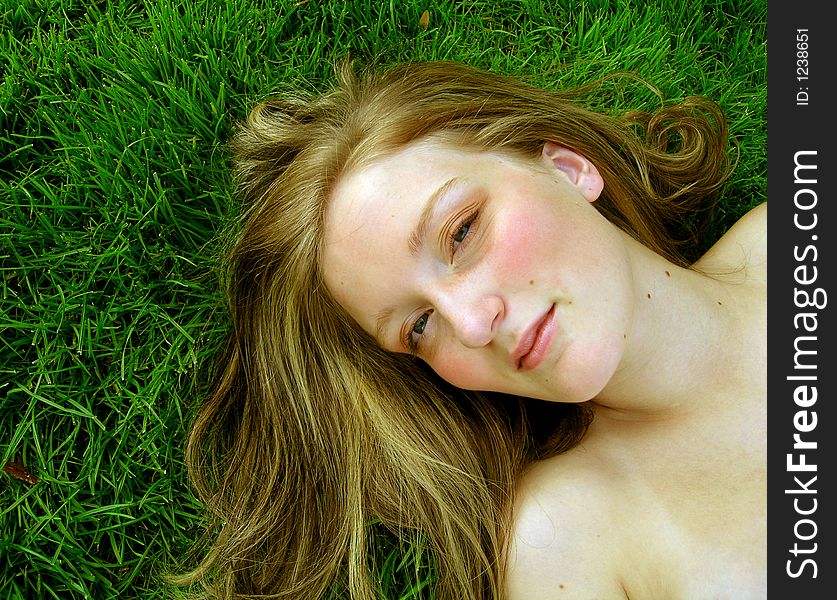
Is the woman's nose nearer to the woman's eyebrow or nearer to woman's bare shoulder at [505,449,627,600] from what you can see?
the woman's eyebrow

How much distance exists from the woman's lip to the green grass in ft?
3.52

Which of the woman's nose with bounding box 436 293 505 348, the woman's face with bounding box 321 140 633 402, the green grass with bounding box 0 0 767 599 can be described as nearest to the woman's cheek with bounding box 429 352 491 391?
the woman's face with bounding box 321 140 633 402

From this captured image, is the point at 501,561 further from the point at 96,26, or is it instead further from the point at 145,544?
the point at 96,26

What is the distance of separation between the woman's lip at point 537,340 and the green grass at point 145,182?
3.52 feet

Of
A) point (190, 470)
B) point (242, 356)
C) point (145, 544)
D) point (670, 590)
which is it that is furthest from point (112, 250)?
point (670, 590)

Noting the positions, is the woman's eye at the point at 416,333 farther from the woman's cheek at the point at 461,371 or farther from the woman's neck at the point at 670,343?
the woman's neck at the point at 670,343

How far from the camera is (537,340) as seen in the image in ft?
7.32

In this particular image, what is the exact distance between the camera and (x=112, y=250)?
3047 millimetres

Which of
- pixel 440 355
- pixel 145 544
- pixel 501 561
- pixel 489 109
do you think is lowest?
pixel 145 544

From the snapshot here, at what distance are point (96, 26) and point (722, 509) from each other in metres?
3.10

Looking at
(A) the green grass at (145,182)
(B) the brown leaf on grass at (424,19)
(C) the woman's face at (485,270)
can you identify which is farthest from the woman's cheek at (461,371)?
(B) the brown leaf on grass at (424,19)

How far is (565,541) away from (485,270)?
94cm

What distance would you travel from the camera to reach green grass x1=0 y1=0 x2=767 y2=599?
9.44 feet
